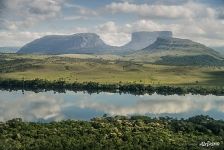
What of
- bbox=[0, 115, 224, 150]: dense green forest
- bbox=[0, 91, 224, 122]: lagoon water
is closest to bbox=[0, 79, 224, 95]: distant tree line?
bbox=[0, 91, 224, 122]: lagoon water

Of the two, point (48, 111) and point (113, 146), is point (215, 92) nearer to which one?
point (48, 111)

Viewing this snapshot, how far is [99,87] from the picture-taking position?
187m

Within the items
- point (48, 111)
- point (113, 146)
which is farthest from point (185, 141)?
point (48, 111)

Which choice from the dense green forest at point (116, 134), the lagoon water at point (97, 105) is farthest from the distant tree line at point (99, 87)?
the dense green forest at point (116, 134)

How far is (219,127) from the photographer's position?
3521 inches

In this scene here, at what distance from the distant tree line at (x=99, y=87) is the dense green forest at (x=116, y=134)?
83.0 meters

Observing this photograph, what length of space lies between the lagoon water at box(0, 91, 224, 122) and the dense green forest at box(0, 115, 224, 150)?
3178cm

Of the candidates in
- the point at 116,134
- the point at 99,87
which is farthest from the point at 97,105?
the point at 116,134

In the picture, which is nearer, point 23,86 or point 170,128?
point 170,128

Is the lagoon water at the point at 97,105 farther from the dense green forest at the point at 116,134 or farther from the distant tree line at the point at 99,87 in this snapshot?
the dense green forest at the point at 116,134

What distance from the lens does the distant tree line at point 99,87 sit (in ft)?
590

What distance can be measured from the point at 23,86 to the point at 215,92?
273 ft

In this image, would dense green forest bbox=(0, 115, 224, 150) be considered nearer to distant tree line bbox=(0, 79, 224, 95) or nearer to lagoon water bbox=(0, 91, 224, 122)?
lagoon water bbox=(0, 91, 224, 122)

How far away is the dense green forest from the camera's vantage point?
236 feet
